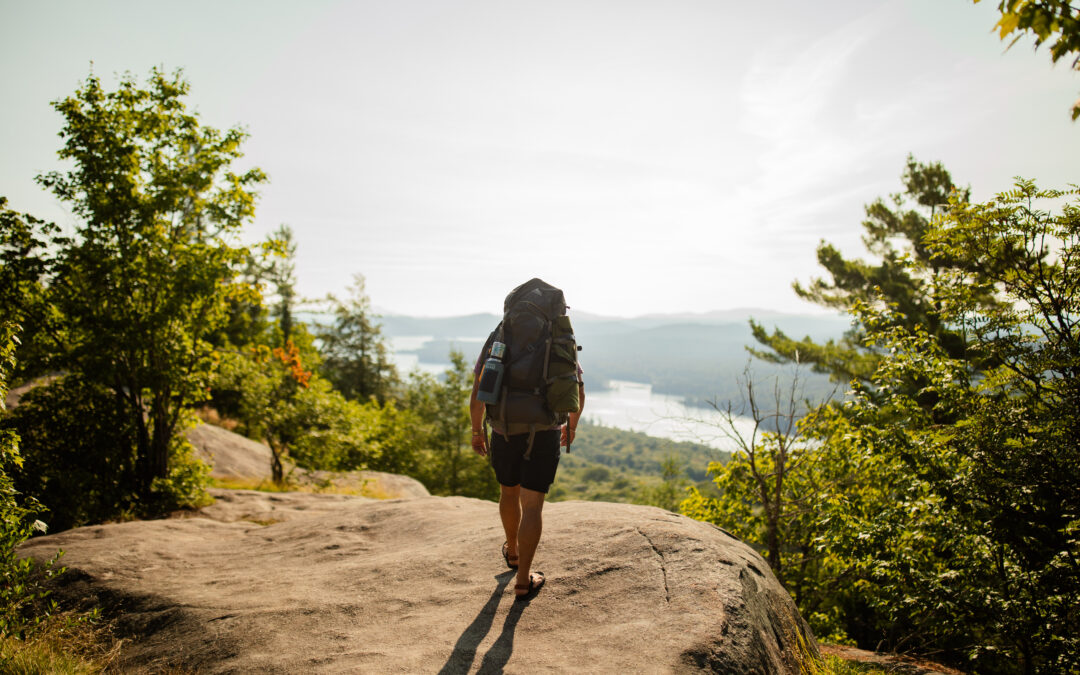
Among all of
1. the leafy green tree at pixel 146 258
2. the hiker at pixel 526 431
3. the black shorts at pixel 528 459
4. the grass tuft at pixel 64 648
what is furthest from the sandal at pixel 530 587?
the leafy green tree at pixel 146 258

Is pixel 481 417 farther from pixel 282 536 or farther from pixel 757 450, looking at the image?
pixel 757 450

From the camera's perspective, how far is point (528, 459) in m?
4.04

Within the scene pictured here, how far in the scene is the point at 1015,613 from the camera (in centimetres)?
448

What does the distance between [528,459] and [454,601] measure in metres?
1.39

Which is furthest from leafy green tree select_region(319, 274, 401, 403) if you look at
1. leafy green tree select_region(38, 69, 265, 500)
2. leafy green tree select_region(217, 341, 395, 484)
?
leafy green tree select_region(38, 69, 265, 500)

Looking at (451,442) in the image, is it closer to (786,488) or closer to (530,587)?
(786,488)

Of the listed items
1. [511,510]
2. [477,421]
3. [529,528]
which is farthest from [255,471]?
[529,528]

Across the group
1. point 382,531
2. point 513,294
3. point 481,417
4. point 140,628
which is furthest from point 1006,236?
point 140,628

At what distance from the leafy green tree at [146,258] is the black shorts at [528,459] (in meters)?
7.12

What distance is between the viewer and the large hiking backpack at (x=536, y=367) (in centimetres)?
402

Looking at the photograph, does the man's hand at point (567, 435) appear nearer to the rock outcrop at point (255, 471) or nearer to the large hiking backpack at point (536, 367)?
the large hiking backpack at point (536, 367)

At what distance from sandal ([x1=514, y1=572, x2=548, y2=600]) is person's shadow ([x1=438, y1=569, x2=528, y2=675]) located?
61 mm

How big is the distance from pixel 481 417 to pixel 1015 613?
5041mm

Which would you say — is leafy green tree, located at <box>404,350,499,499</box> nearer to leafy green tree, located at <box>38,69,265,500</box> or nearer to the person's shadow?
leafy green tree, located at <box>38,69,265,500</box>
